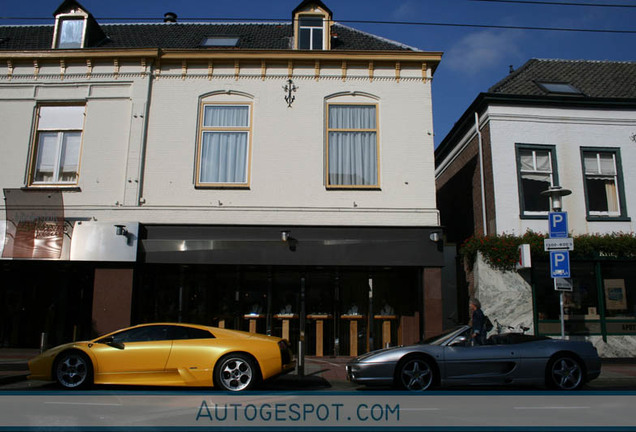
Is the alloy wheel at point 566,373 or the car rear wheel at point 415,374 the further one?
the alloy wheel at point 566,373

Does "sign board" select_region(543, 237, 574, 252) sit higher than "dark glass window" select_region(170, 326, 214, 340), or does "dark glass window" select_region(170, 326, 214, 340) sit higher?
"sign board" select_region(543, 237, 574, 252)

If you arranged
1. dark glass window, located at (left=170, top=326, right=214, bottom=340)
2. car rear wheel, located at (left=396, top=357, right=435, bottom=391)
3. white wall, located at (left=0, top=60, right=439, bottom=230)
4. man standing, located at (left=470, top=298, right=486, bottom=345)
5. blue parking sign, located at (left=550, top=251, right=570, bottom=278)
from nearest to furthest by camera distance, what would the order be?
car rear wheel, located at (left=396, top=357, right=435, bottom=391) → dark glass window, located at (left=170, top=326, right=214, bottom=340) → man standing, located at (left=470, top=298, right=486, bottom=345) → blue parking sign, located at (left=550, top=251, right=570, bottom=278) → white wall, located at (left=0, top=60, right=439, bottom=230)

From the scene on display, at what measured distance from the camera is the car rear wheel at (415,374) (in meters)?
8.59

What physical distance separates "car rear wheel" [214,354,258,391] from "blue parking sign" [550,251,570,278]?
21.9ft

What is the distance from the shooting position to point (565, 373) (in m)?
8.77

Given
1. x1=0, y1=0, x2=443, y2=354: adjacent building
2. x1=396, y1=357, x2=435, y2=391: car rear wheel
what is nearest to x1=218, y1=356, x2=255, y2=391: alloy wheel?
x1=396, y1=357, x2=435, y2=391: car rear wheel

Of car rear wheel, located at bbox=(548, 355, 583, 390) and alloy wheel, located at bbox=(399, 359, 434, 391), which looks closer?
alloy wheel, located at bbox=(399, 359, 434, 391)

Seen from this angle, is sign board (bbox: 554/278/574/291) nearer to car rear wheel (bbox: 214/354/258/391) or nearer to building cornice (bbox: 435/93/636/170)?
building cornice (bbox: 435/93/636/170)

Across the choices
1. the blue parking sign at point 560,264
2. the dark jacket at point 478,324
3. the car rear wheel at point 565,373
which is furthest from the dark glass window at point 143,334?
the blue parking sign at point 560,264

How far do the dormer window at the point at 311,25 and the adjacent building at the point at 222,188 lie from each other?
59 millimetres

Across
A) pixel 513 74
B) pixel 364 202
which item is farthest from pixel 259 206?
pixel 513 74

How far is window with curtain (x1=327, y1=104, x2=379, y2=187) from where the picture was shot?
43.8 ft

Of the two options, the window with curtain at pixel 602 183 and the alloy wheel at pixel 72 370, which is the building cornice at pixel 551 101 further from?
the alloy wheel at pixel 72 370

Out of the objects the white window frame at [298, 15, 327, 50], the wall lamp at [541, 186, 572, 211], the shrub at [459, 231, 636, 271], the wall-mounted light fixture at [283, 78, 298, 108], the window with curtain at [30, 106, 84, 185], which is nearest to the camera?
the wall lamp at [541, 186, 572, 211]
